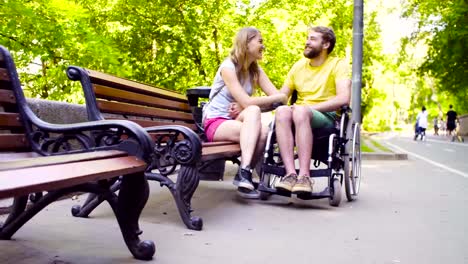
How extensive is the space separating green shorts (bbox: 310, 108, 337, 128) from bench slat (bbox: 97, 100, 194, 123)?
1.37 metres

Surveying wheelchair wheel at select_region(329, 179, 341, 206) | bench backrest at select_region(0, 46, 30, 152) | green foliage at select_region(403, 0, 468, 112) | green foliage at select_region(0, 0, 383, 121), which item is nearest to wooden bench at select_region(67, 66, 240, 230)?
bench backrest at select_region(0, 46, 30, 152)

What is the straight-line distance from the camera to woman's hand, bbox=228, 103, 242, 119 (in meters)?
5.73

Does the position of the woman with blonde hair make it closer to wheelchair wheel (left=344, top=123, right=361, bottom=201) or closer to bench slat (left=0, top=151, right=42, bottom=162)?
wheelchair wheel (left=344, top=123, right=361, bottom=201)

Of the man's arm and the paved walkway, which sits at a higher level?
the man's arm

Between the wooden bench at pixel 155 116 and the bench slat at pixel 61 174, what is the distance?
116 cm

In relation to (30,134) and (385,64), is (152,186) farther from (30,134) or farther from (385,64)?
(385,64)

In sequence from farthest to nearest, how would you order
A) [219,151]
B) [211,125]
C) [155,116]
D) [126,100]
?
[211,125] → [155,116] → [126,100] → [219,151]

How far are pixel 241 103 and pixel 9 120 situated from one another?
8.73 ft

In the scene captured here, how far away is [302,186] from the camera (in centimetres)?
517

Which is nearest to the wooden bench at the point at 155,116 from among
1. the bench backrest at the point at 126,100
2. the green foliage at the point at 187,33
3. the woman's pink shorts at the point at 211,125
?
the bench backrest at the point at 126,100

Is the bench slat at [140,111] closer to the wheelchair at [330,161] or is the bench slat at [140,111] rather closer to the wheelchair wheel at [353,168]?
the wheelchair at [330,161]

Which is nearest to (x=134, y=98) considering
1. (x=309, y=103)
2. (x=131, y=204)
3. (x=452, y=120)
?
(x=309, y=103)

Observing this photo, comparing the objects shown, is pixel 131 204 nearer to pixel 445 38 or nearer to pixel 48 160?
pixel 48 160

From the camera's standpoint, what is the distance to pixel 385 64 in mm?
39375
